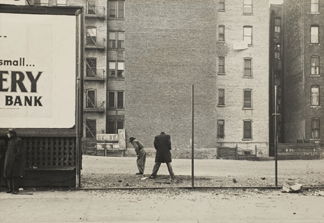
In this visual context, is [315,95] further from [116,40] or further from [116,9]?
[116,9]

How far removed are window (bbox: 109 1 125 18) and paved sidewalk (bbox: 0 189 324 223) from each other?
99.2 feet

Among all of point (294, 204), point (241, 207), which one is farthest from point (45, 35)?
point (294, 204)

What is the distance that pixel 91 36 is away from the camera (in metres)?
37.4

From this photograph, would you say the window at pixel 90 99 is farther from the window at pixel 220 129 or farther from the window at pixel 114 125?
the window at pixel 220 129

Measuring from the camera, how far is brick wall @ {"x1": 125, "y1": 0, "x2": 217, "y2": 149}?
118 ft

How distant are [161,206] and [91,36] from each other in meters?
31.2

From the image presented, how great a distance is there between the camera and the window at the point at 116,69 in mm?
38406

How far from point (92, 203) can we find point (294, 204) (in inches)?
195

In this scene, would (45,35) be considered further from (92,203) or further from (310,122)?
(310,122)

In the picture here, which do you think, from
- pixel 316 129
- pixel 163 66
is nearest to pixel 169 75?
pixel 163 66

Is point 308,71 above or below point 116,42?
below

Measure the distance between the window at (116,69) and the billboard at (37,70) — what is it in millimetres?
27363

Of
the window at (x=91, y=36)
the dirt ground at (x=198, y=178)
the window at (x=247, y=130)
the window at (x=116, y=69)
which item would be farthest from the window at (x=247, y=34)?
the dirt ground at (x=198, y=178)

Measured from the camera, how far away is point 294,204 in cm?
910
